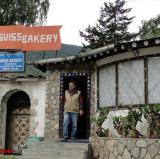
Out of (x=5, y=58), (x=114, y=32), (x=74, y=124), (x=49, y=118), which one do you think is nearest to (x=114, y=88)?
(x=74, y=124)

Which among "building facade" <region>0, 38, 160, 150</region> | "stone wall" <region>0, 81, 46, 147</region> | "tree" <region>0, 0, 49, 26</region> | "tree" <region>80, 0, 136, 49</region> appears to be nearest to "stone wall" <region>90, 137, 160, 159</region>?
"building facade" <region>0, 38, 160, 150</region>

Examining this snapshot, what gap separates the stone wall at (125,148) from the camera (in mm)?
11630

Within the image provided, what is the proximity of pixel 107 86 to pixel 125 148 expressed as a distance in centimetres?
297

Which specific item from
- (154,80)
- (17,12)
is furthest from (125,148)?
(17,12)

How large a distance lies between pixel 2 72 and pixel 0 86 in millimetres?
1372

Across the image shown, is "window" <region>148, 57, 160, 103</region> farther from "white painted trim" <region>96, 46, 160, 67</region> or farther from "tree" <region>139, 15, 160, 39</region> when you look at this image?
"tree" <region>139, 15, 160, 39</region>

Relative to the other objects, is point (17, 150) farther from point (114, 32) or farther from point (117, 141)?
point (114, 32)

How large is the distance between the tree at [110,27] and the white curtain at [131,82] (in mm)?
24737

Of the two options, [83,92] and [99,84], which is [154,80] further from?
[83,92]

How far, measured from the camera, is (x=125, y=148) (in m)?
12.2

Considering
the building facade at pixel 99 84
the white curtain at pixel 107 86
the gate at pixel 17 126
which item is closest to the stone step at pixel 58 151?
the building facade at pixel 99 84

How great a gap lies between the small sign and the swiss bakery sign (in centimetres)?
30

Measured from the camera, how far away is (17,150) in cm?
1881

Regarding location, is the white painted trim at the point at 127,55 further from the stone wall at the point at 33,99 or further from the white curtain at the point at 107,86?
the stone wall at the point at 33,99
